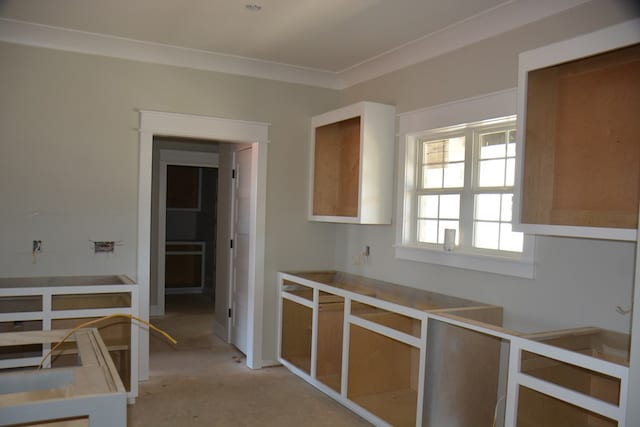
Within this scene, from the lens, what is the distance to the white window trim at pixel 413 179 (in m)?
3.13

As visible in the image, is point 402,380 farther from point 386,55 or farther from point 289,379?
point 386,55

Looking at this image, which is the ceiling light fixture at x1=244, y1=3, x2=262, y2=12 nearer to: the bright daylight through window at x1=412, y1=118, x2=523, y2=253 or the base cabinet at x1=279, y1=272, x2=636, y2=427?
the bright daylight through window at x1=412, y1=118, x2=523, y2=253

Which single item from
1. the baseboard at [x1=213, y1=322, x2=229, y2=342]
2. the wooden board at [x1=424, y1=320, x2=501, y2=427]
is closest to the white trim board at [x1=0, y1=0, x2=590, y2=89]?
the wooden board at [x1=424, y1=320, x2=501, y2=427]

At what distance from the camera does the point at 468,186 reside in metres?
3.58

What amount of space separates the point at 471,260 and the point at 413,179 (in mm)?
928

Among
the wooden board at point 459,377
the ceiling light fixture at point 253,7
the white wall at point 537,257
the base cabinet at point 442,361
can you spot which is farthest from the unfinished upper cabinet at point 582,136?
the ceiling light fixture at point 253,7

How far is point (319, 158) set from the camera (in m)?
4.80

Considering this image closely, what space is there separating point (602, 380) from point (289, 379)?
111 inches

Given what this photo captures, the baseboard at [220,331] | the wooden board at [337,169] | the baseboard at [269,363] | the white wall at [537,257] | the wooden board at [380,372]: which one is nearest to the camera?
the white wall at [537,257]

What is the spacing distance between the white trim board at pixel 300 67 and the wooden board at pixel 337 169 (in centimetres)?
54

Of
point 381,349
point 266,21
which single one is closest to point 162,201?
point 266,21

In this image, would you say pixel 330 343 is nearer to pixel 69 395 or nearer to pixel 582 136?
pixel 582 136

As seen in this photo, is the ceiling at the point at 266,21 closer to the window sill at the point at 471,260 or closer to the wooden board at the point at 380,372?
the window sill at the point at 471,260

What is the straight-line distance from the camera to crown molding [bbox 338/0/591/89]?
117 inches
